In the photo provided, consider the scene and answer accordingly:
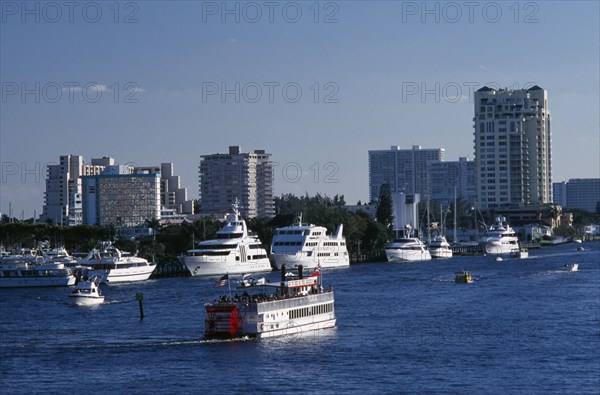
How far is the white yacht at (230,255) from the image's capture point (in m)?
126

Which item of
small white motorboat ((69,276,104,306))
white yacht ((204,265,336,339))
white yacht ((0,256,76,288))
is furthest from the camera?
white yacht ((0,256,76,288))

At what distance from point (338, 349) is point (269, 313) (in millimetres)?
4308

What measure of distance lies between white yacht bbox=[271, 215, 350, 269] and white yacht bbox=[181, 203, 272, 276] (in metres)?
2.32

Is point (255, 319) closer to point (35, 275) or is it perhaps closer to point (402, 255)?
point (35, 275)

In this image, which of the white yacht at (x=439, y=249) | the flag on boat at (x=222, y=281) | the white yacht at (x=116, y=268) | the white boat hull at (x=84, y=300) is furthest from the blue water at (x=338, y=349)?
the white yacht at (x=439, y=249)

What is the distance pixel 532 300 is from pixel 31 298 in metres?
38.3

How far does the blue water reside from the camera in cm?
4697

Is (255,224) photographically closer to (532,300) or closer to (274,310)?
(532,300)

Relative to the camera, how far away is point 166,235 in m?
150

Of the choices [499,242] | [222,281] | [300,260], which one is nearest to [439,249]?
[499,242]

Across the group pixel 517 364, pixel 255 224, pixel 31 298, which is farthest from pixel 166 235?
pixel 517 364

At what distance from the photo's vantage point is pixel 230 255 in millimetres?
128375

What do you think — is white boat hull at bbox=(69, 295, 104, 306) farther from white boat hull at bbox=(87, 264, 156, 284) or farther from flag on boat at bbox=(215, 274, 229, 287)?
white boat hull at bbox=(87, 264, 156, 284)

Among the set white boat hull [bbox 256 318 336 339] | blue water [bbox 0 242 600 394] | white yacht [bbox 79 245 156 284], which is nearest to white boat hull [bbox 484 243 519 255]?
white yacht [bbox 79 245 156 284]
